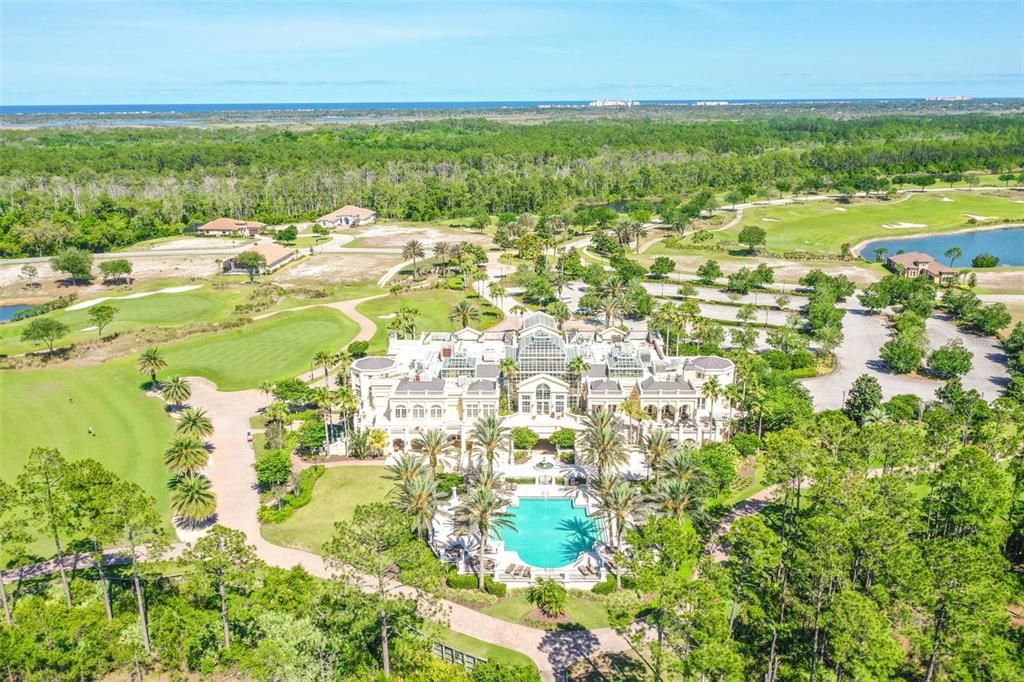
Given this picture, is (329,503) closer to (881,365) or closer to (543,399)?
(543,399)

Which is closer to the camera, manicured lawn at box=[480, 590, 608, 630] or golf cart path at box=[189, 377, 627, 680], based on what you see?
golf cart path at box=[189, 377, 627, 680]

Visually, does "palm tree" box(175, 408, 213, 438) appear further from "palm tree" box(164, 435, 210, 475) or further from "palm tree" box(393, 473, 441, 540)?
"palm tree" box(393, 473, 441, 540)

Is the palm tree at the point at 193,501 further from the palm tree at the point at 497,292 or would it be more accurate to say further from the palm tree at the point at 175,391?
the palm tree at the point at 497,292

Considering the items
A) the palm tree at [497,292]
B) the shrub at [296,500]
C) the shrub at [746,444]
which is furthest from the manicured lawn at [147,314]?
the shrub at [746,444]

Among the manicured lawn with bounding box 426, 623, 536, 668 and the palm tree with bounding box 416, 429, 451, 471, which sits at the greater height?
the palm tree with bounding box 416, 429, 451, 471

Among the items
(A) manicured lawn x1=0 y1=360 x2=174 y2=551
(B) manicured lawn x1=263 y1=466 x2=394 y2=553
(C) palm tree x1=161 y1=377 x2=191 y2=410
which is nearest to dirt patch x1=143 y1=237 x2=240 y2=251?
(A) manicured lawn x1=0 y1=360 x2=174 y2=551

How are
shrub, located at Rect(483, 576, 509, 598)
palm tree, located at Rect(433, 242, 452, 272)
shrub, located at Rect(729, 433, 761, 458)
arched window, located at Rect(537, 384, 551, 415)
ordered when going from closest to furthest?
shrub, located at Rect(483, 576, 509, 598) → shrub, located at Rect(729, 433, 761, 458) → arched window, located at Rect(537, 384, 551, 415) → palm tree, located at Rect(433, 242, 452, 272)

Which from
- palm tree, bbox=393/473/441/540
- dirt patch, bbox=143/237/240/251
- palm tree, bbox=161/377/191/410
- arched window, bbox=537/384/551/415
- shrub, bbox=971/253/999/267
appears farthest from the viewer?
dirt patch, bbox=143/237/240/251
